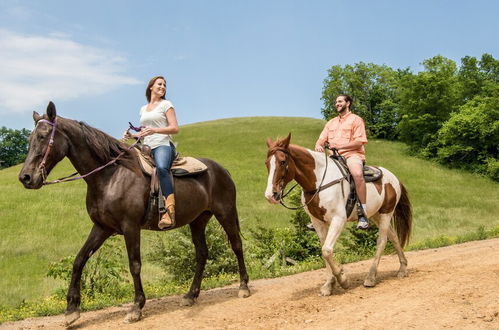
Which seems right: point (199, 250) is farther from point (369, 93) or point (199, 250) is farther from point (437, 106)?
point (369, 93)

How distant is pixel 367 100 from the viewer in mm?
74250

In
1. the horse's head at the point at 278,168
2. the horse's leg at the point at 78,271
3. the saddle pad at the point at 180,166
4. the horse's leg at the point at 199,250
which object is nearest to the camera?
the horse's head at the point at 278,168

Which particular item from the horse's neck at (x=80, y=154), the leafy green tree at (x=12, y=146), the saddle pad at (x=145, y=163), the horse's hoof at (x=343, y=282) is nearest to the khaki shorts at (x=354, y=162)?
the horse's hoof at (x=343, y=282)

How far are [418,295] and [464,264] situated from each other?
300 centimetres

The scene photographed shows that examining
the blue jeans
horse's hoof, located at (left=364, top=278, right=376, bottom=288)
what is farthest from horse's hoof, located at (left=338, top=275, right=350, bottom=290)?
the blue jeans

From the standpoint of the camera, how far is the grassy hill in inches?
852

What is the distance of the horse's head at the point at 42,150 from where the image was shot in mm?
6832

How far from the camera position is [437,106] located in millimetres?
58688

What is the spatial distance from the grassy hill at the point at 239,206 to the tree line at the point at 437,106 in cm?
307

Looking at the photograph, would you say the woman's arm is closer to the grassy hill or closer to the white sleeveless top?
the white sleeveless top

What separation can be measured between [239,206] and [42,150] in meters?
27.0

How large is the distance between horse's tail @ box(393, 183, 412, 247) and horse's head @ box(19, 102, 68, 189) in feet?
22.2

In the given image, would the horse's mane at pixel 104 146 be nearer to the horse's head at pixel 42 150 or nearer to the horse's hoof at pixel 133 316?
the horse's head at pixel 42 150

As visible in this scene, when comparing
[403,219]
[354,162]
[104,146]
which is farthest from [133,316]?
[403,219]
